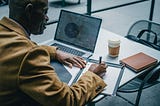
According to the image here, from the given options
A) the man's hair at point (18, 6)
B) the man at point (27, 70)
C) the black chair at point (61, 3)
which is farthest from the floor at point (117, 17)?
the man's hair at point (18, 6)

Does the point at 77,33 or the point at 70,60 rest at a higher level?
the point at 77,33

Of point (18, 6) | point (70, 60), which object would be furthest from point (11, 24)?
point (70, 60)

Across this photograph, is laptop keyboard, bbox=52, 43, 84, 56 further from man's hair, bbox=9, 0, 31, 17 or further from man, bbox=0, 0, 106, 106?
man's hair, bbox=9, 0, 31, 17

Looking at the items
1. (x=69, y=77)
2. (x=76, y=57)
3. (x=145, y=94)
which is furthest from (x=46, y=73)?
(x=145, y=94)

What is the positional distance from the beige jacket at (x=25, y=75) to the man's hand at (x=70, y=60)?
418 millimetres

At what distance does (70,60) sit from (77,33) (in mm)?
271

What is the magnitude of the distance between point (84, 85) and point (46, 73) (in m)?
0.27

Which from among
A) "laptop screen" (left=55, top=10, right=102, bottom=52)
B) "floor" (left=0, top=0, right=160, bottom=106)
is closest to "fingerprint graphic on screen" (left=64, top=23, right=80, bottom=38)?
"laptop screen" (left=55, top=10, right=102, bottom=52)

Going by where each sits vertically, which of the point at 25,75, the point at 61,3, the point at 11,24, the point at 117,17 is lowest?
the point at 117,17

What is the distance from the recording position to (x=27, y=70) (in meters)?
1.03

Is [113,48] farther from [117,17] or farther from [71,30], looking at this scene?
[117,17]

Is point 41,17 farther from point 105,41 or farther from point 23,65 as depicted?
point 105,41

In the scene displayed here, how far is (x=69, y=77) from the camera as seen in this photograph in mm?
1455

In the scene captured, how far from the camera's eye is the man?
1034 mm
